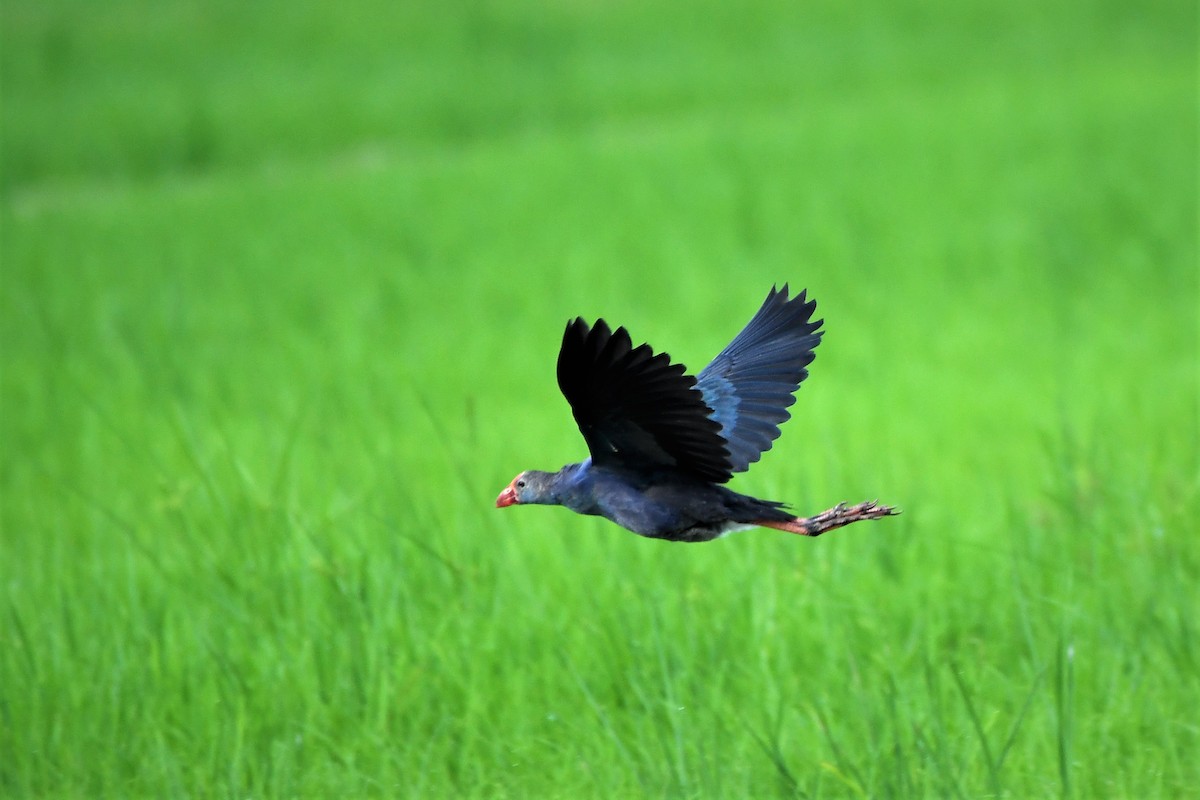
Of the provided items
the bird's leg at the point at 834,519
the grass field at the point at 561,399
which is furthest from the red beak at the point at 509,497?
the grass field at the point at 561,399

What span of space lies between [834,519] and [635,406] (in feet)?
1.04

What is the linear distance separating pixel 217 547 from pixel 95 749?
51.2 inches

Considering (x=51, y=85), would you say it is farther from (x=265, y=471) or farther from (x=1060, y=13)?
(x=1060, y=13)

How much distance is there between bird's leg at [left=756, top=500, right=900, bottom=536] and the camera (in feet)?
6.34

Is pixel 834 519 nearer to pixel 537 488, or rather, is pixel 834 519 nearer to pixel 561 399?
pixel 537 488

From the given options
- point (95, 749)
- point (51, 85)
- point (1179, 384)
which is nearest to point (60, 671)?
point (95, 749)

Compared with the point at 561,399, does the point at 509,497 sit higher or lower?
lower

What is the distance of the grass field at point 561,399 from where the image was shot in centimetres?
366

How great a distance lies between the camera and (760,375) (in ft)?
7.63

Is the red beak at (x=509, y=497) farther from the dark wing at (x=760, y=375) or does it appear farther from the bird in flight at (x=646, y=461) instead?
the dark wing at (x=760, y=375)

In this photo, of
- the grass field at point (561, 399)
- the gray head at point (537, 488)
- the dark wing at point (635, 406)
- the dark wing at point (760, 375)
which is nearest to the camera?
the dark wing at point (635, 406)

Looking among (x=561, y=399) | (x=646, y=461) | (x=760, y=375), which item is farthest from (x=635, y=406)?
(x=561, y=399)

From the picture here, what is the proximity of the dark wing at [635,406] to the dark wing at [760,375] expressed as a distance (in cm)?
26

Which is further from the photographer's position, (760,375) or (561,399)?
(561,399)
